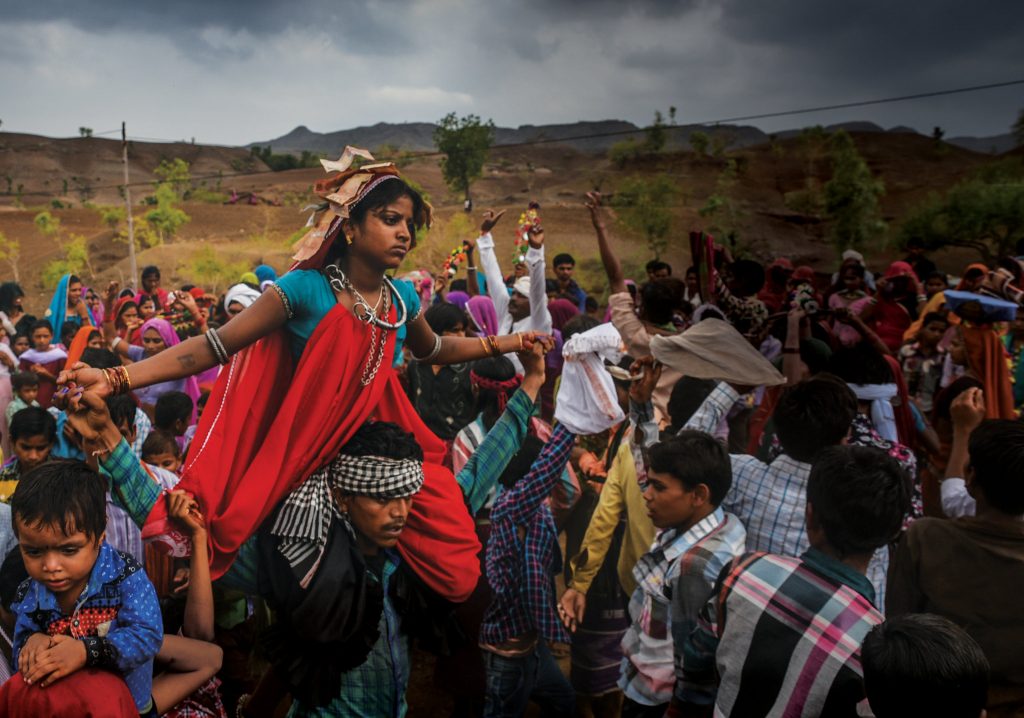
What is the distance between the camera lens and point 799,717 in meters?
1.95

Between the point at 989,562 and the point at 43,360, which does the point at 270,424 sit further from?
the point at 43,360

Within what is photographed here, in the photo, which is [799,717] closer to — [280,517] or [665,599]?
[665,599]

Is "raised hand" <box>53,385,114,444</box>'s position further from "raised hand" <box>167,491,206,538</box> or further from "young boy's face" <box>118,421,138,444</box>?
"young boy's face" <box>118,421,138,444</box>

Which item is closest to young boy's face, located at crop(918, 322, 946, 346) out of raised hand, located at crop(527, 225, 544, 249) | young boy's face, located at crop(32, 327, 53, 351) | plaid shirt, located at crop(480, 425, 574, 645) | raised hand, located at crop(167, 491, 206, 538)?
raised hand, located at crop(527, 225, 544, 249)

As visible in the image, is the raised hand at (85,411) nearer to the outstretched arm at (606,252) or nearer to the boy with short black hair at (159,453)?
the boy with short black hair at (159,453)

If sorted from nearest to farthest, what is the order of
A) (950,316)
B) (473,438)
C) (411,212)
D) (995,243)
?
(411,212) → (473,438) → (950,316) → (995,243)

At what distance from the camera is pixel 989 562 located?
8.00ft

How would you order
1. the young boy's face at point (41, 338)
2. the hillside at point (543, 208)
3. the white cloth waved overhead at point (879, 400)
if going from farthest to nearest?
the hillside at point (543, 208), the young boy's face at point (41, 338), the white cloth waved overhead at point (879, 400)

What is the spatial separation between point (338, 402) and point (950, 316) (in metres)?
6.21

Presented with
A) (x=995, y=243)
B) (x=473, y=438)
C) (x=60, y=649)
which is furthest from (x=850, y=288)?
(x=995, y=243)

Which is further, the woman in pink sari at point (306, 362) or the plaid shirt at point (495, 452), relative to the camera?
the plaid shirt at point (495, 452)

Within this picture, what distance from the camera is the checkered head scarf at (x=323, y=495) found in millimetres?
2311

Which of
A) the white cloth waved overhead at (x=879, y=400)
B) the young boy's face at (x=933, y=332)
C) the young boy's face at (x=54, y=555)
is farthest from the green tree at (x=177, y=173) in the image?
the young boy's face at (x=54, y=555)

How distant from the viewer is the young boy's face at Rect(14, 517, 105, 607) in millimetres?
1942
